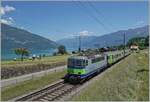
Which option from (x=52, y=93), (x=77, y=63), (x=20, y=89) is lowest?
(x=52, y=93)

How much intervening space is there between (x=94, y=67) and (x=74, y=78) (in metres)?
5.86

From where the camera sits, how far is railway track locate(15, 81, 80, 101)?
23.2 m

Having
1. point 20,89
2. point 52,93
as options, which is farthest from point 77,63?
point 20,89

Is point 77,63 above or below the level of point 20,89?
above

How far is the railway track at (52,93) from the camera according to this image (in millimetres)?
23244

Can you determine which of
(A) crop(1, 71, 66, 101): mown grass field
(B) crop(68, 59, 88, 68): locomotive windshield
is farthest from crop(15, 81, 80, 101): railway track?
(B) crop(68, 59, 88, 68): locomotive windshield

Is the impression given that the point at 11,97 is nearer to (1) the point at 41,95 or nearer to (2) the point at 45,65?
(1) the point at 41,95

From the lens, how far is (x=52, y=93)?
83.8 ft

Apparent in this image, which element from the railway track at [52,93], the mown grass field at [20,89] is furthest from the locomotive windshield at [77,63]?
the mown grass field at [20,89]

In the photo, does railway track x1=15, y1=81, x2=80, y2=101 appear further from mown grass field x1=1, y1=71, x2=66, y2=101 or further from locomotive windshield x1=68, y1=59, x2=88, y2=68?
locomotive windshield x1=68, y1=59, x2=88, y2=68

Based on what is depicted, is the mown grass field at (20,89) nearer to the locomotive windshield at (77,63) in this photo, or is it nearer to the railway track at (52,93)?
the railway track at (52,93)

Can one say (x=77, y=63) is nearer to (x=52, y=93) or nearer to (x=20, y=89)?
(x=52, y=93)

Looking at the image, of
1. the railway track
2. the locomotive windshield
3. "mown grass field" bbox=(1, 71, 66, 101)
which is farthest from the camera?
the locomotive windshield

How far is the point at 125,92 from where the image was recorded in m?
21.5
